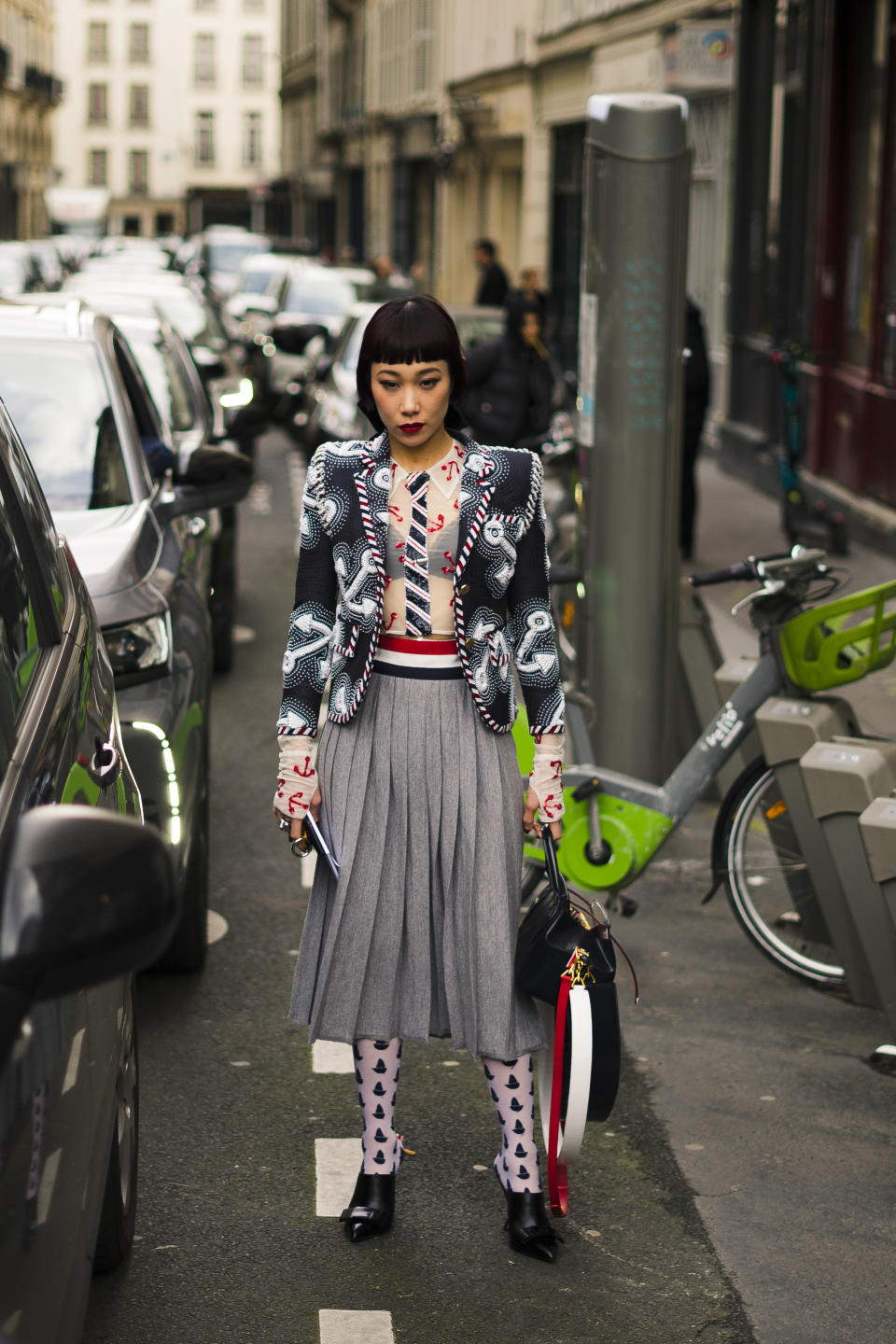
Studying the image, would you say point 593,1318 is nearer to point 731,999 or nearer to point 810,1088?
point 810,1088

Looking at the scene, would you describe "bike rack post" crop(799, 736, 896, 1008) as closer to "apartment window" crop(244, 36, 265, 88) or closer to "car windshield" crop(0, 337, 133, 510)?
"car windshield" crop(0, 337, 133, 510)

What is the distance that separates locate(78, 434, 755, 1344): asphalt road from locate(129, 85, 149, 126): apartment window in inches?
4286

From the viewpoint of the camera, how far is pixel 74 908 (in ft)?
6.35

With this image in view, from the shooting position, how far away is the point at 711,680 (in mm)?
7098

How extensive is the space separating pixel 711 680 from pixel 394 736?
139 inches

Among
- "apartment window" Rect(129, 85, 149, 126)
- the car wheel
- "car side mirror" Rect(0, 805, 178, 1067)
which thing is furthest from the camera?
"apartment window" Rect(129, 85, 149, 126)

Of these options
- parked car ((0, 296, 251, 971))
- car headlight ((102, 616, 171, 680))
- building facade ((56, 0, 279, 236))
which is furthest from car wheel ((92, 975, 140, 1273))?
building facade ((56, 0, 279, 236))


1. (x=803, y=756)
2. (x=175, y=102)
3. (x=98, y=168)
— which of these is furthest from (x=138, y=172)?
(x=803, y=756)

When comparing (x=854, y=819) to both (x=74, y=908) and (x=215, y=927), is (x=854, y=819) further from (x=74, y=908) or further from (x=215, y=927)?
(x=74, y=908)

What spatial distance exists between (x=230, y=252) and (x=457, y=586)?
4237cm

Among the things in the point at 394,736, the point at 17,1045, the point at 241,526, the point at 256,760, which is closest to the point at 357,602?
the point at 394,736

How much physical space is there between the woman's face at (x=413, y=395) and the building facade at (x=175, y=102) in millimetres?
105356

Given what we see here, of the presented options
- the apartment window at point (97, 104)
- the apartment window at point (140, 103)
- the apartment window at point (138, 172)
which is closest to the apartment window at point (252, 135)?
the apartment window at point (140, 103)

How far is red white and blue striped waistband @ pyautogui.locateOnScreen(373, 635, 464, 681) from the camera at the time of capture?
3723 millimetres
